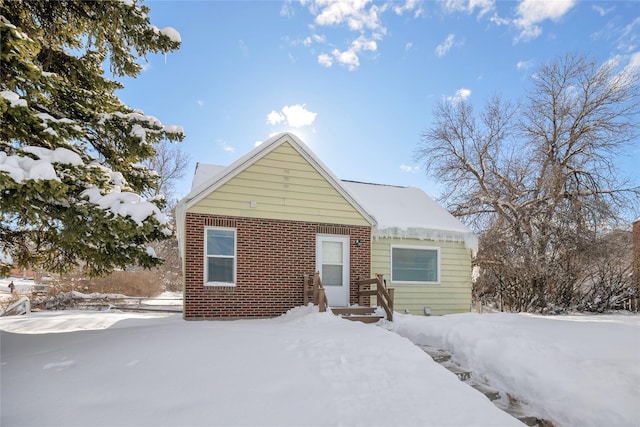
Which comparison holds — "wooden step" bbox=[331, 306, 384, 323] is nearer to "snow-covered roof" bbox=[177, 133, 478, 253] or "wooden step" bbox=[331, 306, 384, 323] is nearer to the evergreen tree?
"snow-covered roof" bbox=[177, 133, 478, 253]

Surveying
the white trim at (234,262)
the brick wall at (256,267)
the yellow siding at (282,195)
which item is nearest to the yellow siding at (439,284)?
the yellow siding at (282,195)

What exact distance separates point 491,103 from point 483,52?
10854mm

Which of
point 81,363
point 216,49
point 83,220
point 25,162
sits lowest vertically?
point 81,363

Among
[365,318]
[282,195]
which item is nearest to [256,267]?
[282,195]

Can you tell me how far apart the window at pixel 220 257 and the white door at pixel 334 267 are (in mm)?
2255

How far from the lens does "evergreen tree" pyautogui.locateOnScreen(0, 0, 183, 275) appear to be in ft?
16.0

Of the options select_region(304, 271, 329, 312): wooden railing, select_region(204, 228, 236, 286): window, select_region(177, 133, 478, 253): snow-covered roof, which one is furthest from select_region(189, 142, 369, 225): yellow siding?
select_region(304, 271, 329, 312): wooden railing

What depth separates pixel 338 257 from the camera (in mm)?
10445

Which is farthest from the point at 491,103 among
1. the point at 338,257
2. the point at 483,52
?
the point at 338,257

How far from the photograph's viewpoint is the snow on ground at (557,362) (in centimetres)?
480

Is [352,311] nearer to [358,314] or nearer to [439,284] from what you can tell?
[358,314]

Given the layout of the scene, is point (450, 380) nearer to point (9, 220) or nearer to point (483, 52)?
point (9, 220)

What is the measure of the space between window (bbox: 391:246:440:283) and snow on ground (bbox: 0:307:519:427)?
18.2 feet

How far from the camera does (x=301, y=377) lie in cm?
461
